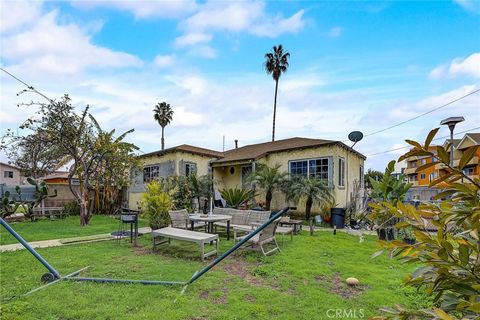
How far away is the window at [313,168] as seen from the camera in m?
13.6

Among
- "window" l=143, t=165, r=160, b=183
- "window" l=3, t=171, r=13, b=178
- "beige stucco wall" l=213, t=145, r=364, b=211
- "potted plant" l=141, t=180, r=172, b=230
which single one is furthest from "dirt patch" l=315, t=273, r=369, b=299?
"window" l=3, t=171, r=13, b=178

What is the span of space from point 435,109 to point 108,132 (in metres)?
19.1

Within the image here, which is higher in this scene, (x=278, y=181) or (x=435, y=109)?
(x=435, y=109)

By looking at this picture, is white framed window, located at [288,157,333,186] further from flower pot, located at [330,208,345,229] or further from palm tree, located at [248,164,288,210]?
flower pot, located at [330,208,345,229]

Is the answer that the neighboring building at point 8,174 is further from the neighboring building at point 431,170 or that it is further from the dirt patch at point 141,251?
the neighboring building at point 431,170

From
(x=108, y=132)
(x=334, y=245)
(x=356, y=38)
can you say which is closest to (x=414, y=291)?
(x=334, y=245)

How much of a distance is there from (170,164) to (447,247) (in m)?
16.4

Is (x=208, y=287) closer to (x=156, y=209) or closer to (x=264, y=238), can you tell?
(x=264, y=238)

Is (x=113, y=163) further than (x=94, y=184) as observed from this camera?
No

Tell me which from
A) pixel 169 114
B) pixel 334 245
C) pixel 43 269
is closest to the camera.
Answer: pixel 43 269

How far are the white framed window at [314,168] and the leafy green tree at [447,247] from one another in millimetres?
11884

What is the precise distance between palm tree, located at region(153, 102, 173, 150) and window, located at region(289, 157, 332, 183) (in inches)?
868

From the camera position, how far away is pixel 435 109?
17141 millimetres

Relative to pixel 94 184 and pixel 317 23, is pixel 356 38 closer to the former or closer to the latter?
pixel 317 23
